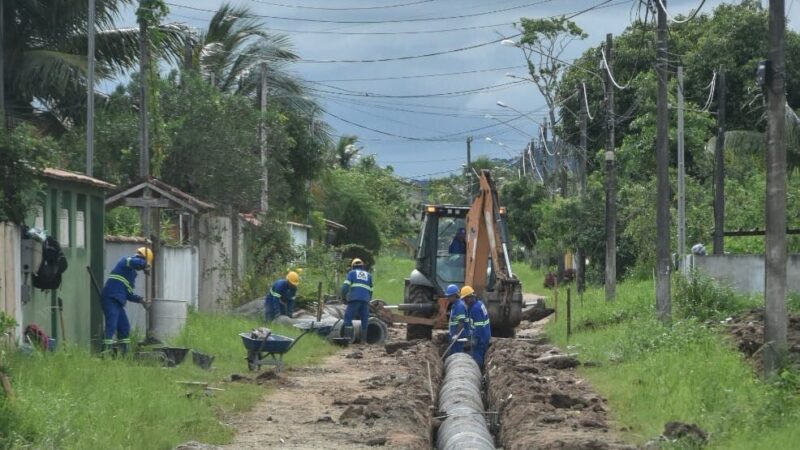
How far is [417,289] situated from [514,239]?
47040 mm

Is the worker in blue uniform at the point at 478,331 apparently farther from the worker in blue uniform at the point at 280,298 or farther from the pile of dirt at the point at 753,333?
the worker in blue uniform at the point at 280,298

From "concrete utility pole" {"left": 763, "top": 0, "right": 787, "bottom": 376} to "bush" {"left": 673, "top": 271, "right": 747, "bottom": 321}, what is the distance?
9565 mm

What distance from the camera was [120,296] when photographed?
19.6 m

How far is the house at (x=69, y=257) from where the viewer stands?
1706cm

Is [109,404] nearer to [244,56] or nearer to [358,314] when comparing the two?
[358,314]

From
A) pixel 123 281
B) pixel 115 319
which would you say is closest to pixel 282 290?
pixel 123 281

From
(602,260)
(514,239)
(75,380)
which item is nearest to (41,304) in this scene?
(75,380)

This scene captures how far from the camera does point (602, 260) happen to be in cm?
4394

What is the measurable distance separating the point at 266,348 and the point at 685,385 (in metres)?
6.47

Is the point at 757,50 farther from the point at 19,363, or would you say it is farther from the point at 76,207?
the point at 19,363

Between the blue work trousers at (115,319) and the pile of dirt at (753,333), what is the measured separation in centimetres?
887

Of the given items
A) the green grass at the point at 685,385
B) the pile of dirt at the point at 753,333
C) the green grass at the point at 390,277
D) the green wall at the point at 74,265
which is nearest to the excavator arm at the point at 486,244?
the green grass at the point at 685,385

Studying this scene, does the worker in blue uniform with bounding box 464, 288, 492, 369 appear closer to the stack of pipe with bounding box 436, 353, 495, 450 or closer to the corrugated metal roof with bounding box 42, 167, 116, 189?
the stack of pipe with bounding box 436, 353, 495, 450

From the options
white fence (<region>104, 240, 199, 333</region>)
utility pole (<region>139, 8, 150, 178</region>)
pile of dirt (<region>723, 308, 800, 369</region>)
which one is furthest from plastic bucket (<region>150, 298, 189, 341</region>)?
pile of dirt (<region>723, 308, 800, 369</region>)
